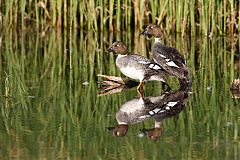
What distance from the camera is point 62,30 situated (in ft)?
49.0

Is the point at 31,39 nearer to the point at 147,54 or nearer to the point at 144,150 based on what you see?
the point at 147,54

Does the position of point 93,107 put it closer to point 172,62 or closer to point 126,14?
point 172,62

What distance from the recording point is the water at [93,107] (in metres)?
6.75

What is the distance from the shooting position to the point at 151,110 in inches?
332

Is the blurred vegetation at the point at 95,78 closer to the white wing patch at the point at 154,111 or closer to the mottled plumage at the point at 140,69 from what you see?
the mottled plumage at the point at 140,69

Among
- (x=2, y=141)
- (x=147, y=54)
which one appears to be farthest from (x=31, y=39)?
(x=2, y=141)

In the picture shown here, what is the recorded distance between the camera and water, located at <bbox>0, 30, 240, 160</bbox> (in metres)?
6.75

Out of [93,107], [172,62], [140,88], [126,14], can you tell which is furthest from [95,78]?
[126,14]

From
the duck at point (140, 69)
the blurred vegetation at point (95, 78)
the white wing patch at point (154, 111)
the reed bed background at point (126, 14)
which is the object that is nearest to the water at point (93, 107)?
the blurred vegetation at point (95, 78)

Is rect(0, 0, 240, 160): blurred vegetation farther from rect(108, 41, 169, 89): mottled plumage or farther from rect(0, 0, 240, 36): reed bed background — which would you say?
rect(108, 41, 169, 89): mottled plumage

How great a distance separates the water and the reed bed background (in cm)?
48

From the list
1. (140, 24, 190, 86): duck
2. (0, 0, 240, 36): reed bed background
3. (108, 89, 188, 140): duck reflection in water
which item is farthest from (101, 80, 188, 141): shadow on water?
(0, 0, 240, 36): reed bed background

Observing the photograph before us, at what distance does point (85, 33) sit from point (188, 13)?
200cm

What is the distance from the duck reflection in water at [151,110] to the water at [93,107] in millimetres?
71
